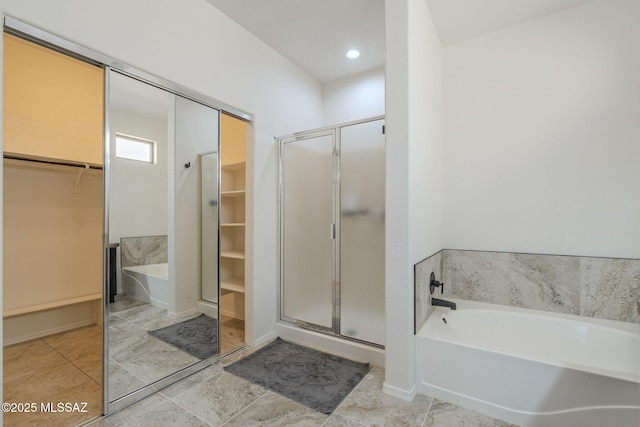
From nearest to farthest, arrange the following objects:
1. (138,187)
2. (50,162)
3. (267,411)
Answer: (267,411) → (138,187) → (50,162)

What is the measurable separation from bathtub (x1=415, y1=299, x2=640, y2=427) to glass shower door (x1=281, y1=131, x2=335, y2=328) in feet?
3.19

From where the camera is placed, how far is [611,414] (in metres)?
1.35

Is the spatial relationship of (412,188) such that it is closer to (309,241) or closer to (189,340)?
(309,241)

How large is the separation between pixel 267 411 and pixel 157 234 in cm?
136

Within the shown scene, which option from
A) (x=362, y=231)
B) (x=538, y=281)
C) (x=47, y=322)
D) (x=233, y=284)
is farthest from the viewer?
(x=233, y=284)

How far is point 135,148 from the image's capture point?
1.81 m

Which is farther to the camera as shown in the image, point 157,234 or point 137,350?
point 157,234

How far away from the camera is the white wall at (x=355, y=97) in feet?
10.3

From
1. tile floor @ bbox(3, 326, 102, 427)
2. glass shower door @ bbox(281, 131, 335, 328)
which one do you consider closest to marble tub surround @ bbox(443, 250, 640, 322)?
glass shower door @ bbox(281, 131, 335, 328)

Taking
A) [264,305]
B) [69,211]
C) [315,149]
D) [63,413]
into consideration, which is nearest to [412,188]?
[315,149]

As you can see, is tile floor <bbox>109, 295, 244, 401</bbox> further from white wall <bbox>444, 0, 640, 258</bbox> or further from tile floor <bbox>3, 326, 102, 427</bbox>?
white wall <bbox>444, 0, 640, 258</bbox>

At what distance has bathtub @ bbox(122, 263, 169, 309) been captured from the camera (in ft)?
6.15

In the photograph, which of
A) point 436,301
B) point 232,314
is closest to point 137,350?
point 232,314

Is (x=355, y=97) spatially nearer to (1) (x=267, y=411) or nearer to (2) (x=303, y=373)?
(2) (x=303, y=373)
